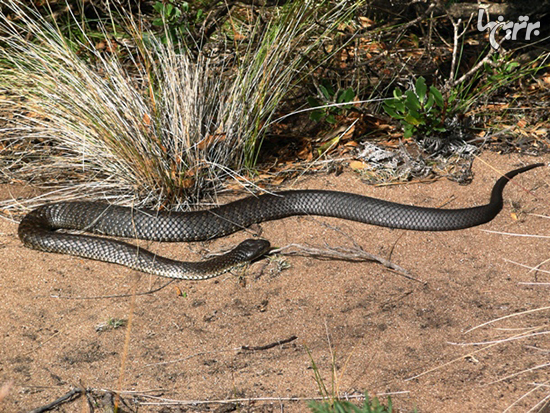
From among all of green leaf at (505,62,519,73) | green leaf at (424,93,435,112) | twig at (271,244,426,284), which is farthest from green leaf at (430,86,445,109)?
twig at (271,244,426,284)

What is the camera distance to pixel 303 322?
4.31 metres

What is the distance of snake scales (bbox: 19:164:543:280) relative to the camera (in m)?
5.08

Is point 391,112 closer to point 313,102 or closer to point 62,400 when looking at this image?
point 313,102

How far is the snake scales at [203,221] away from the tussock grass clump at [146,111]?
0.25 meters

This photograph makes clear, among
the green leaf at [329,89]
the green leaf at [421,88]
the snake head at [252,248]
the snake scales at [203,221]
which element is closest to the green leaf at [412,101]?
the green leaf at [421,88]

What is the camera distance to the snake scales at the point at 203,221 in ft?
16.7

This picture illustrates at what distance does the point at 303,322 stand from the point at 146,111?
2428 mm

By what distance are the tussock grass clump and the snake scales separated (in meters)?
0.25

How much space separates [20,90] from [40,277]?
5.89 feet

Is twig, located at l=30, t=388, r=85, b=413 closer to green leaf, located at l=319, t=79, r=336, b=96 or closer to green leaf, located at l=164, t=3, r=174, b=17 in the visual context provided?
green leaf, located at l=319, t=79, r=336, b=96

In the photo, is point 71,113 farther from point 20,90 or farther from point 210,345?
point 210,345

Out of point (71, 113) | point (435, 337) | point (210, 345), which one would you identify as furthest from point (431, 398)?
point (71, 113)

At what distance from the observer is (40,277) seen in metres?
5.00

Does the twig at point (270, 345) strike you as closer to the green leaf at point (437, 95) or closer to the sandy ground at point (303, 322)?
the sandy ground at point (303, 322)
